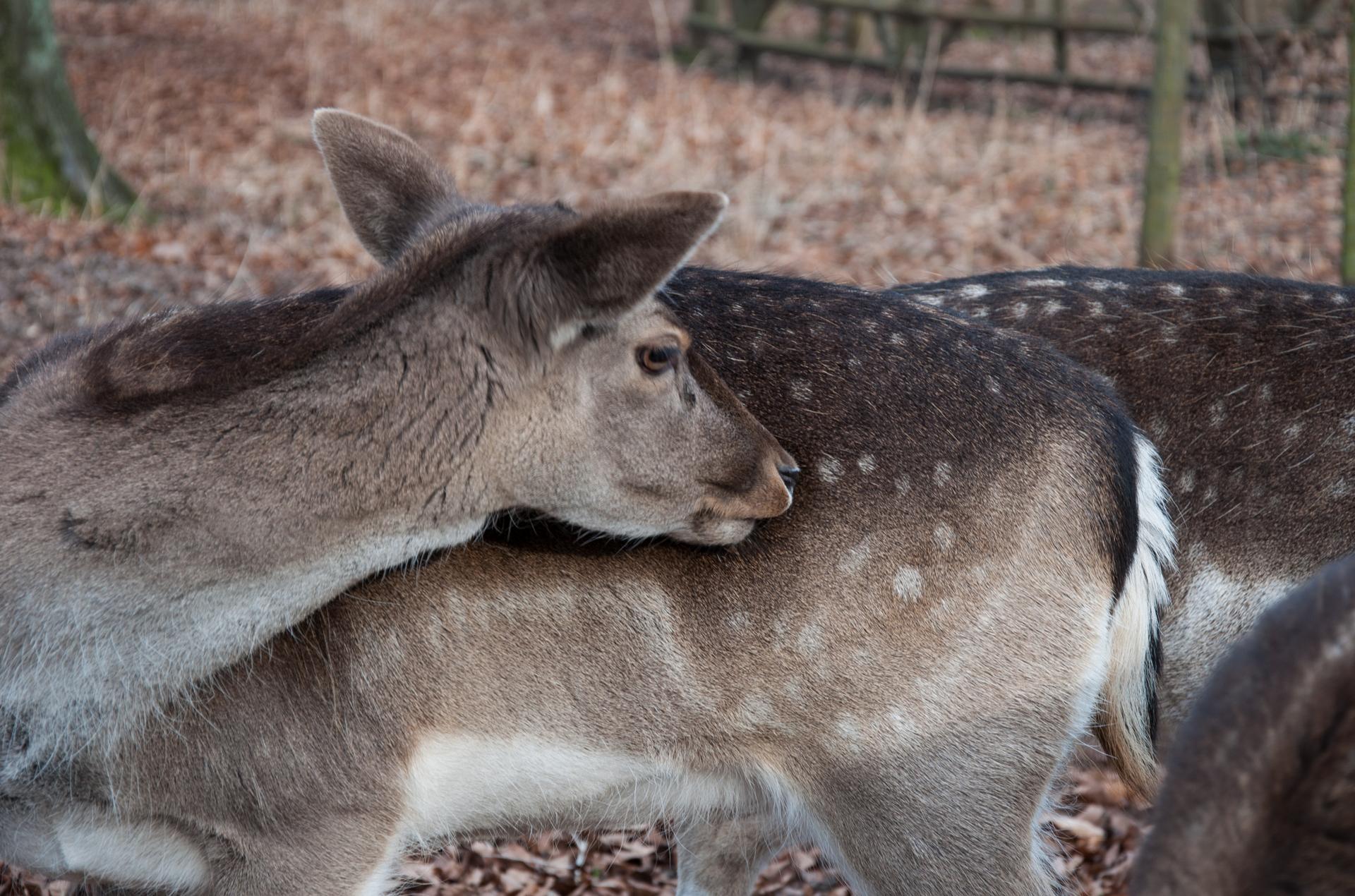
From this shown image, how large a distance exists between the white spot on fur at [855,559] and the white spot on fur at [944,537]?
0.16 metres

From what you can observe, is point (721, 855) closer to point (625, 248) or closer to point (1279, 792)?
point (625, 248)

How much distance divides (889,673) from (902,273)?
617 cm

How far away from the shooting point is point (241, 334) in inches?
130

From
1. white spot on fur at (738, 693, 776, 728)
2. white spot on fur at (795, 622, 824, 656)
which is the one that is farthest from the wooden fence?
white spot on fur at (738, 693, 776, 728)

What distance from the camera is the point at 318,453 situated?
3090 mm

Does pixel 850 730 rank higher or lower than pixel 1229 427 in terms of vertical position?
lower

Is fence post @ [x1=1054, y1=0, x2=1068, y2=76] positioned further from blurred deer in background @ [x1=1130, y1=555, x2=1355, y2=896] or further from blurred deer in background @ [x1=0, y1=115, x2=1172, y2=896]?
blurred deer in background @ [x1=1130, y1=555, x2=1355, y2=896]

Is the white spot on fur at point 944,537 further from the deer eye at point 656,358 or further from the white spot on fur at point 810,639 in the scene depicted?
the deer eye at point 656,358

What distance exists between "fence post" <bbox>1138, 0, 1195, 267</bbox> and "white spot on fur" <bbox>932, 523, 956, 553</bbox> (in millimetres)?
4868

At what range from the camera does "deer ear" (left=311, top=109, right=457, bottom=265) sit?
3.60m

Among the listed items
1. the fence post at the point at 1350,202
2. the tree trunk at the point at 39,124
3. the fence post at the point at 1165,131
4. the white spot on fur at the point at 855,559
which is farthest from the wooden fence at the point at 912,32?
the white spot on fur at the point at 855,559

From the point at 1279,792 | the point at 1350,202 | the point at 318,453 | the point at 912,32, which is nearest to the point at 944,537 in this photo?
the point at 1279,792

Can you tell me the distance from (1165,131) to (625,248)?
20.9 ft

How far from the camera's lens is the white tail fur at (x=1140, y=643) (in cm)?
359
